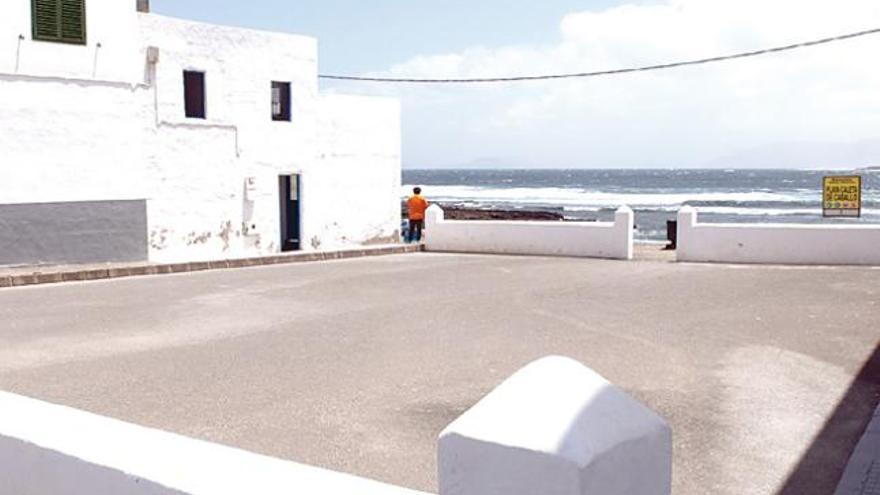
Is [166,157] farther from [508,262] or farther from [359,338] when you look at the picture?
[359,338]

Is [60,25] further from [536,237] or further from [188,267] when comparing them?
[536,237]

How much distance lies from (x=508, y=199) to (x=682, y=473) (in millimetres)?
77220

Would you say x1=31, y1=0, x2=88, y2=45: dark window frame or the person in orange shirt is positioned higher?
x1=31, y1=0, x2=88, y2=45: dark window frame

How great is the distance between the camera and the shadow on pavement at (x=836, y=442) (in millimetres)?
5047

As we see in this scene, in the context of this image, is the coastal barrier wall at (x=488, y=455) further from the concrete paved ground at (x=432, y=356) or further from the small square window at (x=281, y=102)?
the small square window at (x=281, y=102)

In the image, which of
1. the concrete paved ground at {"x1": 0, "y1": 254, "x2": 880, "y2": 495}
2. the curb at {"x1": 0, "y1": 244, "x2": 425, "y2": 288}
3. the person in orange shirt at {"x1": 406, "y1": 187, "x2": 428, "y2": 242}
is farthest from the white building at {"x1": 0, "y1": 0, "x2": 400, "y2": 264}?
the concrete paved ground at {"x1": 0, "y1": 254, "x2": 880, "y2": 495}

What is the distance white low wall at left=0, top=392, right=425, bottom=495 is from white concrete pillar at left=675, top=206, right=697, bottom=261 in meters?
15.0

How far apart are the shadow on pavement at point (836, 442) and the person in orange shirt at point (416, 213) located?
14.8m

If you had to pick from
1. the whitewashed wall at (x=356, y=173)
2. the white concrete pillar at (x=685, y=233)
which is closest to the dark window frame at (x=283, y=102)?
the whitewashed wall at (x=356, y=173)

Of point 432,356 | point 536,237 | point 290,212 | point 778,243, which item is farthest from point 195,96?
point 778,243

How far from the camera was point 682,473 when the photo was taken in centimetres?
516

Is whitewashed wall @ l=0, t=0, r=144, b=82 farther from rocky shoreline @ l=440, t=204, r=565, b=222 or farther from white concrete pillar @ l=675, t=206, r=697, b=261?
rocky shoreline @ l=440, t=204, r=565, b=222

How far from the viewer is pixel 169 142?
17.9m

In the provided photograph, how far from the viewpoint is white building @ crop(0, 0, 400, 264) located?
1548cm
